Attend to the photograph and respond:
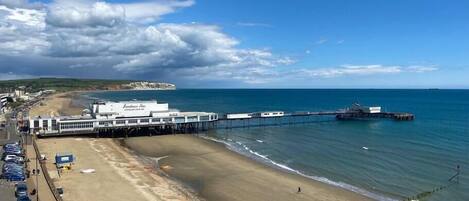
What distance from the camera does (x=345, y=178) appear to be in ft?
165

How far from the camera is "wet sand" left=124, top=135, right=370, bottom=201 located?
140ft

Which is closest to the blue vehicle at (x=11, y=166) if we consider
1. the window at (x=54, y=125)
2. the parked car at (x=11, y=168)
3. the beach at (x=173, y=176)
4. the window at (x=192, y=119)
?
the parked car at (x=11, y=168)

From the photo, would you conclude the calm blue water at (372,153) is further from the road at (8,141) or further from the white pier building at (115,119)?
the road at (8,141)

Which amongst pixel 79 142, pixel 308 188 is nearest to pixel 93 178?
pixel 308 188

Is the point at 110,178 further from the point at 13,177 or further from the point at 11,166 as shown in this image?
the point at 11,166

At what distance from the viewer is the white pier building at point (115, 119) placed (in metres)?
77.2

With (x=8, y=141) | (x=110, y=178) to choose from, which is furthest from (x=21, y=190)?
(x=8, y=141)

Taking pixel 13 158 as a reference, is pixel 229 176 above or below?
below

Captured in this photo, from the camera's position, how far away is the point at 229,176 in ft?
166

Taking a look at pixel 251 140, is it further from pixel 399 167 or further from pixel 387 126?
pixel 387 126

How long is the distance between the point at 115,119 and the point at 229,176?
37580 millimetres

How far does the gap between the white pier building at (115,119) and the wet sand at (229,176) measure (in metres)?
10.2

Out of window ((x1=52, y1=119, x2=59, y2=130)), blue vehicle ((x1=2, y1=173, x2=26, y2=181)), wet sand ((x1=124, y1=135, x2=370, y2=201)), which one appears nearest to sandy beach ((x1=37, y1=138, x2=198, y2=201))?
wet sand ((x1=124, y1=135, x2=370, y2=201))

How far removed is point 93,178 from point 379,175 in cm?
3164
